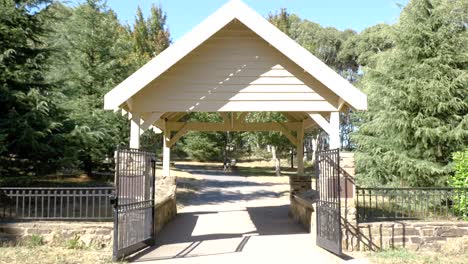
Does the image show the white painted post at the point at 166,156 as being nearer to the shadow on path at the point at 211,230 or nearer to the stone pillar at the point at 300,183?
the shadow on path at the point at 211,230

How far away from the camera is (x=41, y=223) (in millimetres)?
8250

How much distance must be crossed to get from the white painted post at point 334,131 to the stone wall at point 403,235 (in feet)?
5.60

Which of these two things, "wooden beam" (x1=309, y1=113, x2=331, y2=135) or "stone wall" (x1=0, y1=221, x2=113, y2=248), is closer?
"stone wall" (x1=0, y1=221, x2=113, y2=248)

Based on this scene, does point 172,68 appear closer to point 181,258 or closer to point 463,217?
point 181,258

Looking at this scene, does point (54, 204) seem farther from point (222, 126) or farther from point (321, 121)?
point (222, 126)

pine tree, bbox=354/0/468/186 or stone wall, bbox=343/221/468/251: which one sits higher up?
pine tree, bbox=354/0/468/186

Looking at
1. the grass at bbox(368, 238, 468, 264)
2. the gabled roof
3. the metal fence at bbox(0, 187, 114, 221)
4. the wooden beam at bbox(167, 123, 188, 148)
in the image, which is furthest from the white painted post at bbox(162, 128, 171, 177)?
the grass at bbox(368, 238, 468, 264)

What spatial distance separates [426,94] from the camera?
12.7 metres

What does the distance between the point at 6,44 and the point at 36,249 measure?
7.48 metres

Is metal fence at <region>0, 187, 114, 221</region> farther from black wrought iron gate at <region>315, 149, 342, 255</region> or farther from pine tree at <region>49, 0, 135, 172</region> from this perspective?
pine tree at <region>49, 0, 135, 172</region>

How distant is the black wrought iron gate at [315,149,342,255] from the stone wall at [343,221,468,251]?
60 cm

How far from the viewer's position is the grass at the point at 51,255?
7.06m

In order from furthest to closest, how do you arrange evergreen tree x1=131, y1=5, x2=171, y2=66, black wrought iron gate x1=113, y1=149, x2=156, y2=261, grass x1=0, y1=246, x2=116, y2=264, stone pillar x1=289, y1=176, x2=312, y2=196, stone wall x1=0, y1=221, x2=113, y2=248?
evergreen tree x1=131, y1=5, x2=171, y2=66 < stone pillar x1=289, y1=176, x2=312, y2=196 < stone wall x1=0, y1=221, x2=113, y2=248 < black wrought iron gate x1=113, y1=149, x2=156, y2=261 < grass x1=0, y1=246, x2=116, y2=264

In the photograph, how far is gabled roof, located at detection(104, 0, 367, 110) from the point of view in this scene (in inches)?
333
